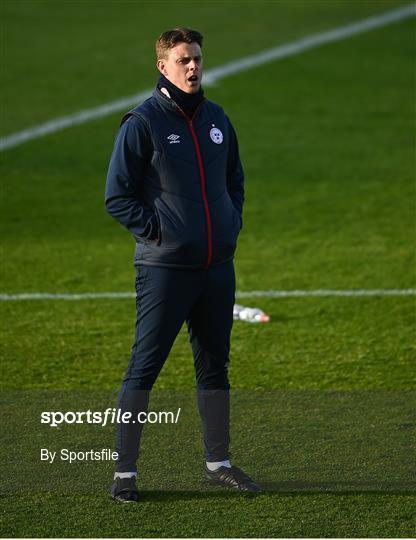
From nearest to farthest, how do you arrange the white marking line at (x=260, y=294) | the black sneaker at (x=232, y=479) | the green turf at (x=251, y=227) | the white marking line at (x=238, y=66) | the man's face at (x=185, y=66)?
the man's face at (x=185, y=66), the green turf at (x=251, y=227), the black sneaker at (x=232, y=479), the white marking line at (x=260, y=294), the white marking line at (x=238, y=66)

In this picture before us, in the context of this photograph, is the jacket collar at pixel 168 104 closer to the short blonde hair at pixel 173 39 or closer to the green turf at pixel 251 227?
the short blonde hair at pixel 173 39

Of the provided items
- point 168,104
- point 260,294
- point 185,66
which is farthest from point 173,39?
point 260,294

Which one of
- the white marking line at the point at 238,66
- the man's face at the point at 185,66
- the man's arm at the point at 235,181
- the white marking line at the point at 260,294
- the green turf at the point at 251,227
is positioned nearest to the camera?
the man's face at the point at 185,66

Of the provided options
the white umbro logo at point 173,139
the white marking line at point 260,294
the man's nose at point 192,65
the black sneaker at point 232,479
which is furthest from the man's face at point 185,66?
the white marking line at point 260,294

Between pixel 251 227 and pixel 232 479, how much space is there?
6.24 meters

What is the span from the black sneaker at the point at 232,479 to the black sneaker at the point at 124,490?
44 centimetres

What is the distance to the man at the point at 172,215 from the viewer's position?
595 centimetres

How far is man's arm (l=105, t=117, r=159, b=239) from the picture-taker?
19.5ft

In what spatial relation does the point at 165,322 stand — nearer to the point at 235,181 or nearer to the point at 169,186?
the point at 169,186

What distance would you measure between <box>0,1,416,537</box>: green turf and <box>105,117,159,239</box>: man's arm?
130 centimetres

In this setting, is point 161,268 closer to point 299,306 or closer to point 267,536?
point 267,536

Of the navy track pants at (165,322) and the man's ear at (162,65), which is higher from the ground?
the man's ear at (162,65)

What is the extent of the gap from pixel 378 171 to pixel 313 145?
137 centimetres

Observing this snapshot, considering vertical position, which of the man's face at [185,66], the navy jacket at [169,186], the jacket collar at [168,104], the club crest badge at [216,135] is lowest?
the navy jacket at [169,186]
